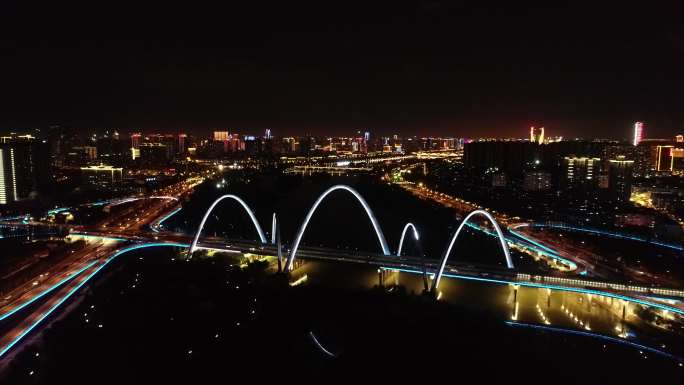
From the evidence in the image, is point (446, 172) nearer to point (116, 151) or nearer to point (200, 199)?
point (200, 199)

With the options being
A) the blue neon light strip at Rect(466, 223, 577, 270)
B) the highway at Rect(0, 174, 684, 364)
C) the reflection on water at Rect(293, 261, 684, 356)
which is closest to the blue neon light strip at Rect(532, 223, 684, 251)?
the blue neon light strip at Rect(466, 223, 577, 270)

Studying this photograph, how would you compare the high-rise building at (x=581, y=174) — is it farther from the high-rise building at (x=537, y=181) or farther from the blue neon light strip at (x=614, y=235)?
the blue neon light strip at (x=614, y=235)

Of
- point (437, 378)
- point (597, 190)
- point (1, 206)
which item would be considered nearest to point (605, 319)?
point (437, 378)

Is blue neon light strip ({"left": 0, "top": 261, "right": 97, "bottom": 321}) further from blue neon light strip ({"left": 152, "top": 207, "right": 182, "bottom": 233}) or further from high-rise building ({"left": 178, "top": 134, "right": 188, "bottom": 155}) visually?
high-rise building ({"left": 178, "top": 134, "right": 188, "bottom": 155})

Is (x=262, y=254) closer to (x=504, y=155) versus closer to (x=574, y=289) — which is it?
(x=574, y=289)

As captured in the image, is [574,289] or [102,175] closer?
[574,289]

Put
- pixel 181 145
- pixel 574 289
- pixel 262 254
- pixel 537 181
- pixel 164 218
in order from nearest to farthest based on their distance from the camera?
pixel 574 289, pixel 262 254, pixel 164 218, pixel 537 181, pixel 181 145

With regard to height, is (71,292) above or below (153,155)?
below

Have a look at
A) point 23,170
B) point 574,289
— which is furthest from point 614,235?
point 23,170
